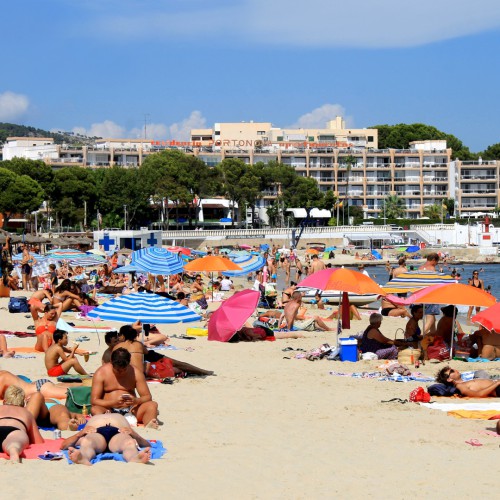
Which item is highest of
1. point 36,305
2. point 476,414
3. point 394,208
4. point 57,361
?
point 394,208

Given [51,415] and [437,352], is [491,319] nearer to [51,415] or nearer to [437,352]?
[437,352]

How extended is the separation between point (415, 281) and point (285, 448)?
900cm

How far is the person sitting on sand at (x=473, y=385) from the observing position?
1148 cm

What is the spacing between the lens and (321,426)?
9992 millimetres

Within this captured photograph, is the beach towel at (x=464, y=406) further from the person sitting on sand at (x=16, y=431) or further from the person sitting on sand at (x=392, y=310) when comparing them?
the person sitting on sand at (x=392, y=310)

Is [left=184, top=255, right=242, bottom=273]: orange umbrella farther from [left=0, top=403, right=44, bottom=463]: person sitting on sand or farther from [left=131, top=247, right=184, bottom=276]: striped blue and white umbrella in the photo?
[left=0, top=403, right=44, bottom=463]: person sitting on sand

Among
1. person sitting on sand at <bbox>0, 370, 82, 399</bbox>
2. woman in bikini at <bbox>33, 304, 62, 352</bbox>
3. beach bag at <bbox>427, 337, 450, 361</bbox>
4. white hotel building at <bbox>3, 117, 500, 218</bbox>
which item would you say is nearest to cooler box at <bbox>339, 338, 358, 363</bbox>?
beach bag at <bbox>427, 337, 450, 361</bbox>

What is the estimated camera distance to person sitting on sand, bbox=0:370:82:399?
993 cm

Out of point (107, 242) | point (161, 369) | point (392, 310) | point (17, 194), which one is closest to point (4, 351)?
point (161, 369)

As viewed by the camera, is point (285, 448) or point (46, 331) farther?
point (46, 331)

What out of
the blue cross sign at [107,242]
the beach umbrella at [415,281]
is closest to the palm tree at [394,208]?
the blue cross sign at [107,242]

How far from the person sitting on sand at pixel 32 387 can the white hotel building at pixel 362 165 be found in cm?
9615

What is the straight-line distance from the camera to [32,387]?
1002cm

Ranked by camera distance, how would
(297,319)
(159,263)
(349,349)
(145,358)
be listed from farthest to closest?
(159,263)
(297,319)
(349,349)
(145,358)
